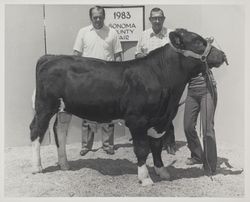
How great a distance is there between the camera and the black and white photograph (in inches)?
133

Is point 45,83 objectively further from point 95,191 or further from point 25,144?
point 95,191

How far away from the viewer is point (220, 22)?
11.7 feet

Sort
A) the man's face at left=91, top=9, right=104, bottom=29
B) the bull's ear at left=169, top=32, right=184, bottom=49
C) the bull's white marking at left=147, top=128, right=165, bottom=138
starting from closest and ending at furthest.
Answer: the bull's ear at left=169, top=32, right=184, bottom=49, the bull's white marking at left=147, top=128, right=165, bottom=138, the man's face at left=91, top=9, right=104, bottom=29

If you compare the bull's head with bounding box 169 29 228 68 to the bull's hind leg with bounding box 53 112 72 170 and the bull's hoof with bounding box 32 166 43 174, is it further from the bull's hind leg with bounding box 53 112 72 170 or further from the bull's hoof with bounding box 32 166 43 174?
the bull's hoof with bounding box 32 166 43 174

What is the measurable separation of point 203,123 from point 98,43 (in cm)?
105

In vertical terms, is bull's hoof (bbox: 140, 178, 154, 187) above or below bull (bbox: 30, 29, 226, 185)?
below

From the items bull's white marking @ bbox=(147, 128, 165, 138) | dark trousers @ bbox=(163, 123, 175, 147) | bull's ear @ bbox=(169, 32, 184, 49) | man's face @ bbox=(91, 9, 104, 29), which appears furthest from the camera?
dark trousers @ bbox=(163, 123, 175, 147)

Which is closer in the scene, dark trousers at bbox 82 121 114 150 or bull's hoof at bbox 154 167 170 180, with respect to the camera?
bull's hoof at bbox 154 167 170 180

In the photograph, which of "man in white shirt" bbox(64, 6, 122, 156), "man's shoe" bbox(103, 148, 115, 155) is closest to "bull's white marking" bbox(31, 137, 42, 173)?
"man in white shirt" bbox(64, 6, 122, 156)

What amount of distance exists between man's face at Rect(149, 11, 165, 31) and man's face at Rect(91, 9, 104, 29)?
39 centimetres

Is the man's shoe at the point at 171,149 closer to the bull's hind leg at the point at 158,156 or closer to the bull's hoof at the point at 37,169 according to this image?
the bull's hind leg at the point at 158,156

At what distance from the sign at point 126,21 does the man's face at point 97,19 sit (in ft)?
0.14

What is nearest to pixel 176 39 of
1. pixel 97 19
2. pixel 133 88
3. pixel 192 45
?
pixel 192 45

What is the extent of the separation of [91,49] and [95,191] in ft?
3.71
